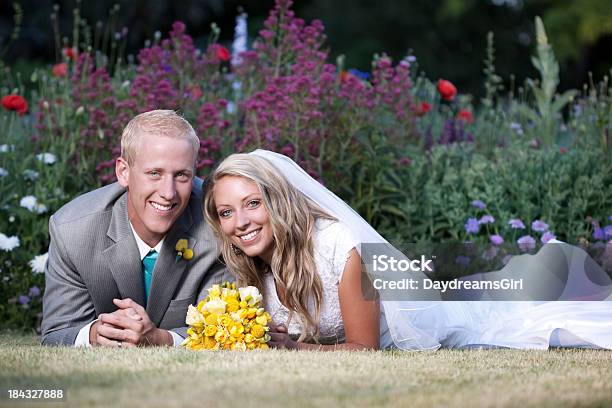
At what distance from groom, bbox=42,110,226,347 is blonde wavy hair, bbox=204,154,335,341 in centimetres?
15

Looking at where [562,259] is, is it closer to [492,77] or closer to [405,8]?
[492,77]

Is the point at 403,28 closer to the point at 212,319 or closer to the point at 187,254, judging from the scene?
the point at 187,254

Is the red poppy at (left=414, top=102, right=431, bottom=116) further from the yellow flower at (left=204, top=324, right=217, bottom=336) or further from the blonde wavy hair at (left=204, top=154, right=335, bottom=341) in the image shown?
the yellow flower at (left=204, top=324, right=217, bottom=336)

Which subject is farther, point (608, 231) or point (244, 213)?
point (608, 231)

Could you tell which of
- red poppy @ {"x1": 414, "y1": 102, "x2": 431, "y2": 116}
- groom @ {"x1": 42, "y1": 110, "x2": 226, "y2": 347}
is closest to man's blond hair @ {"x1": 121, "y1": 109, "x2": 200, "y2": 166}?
groom @ {"x1": 42, "y1": 110, "x2": 226, "y2": 347}

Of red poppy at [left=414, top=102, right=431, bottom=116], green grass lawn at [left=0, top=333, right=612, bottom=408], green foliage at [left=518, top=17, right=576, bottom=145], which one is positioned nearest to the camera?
green grass lawn at [left=0, top=333, right=612, bottom=408]

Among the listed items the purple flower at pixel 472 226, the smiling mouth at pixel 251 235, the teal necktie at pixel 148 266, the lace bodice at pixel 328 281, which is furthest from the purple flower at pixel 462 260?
the teal necktie at pixel 148 266

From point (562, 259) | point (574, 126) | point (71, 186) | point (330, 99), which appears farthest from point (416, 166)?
point (71, 186)

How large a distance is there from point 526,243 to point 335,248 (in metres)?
2.04

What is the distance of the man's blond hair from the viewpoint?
4.78m

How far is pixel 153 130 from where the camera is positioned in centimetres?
478

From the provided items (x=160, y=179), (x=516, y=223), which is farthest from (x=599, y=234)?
(x=160, y=179)

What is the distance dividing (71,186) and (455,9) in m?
12.3

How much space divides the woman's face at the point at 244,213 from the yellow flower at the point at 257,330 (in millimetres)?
465
